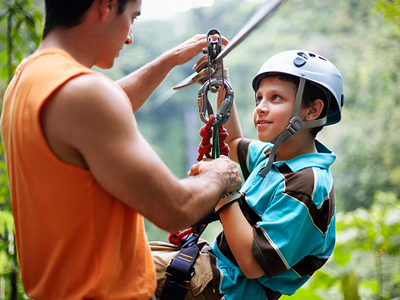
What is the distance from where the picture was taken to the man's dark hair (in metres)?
1.12

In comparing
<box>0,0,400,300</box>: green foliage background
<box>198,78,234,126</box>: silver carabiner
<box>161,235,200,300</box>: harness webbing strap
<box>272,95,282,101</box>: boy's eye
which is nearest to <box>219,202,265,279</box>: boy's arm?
<box>161,235,200,300</box>: harness webbing strap

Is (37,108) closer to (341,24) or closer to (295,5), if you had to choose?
(341,24)

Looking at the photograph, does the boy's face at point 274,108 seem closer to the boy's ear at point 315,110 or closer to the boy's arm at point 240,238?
the boy's ear at point 315,110

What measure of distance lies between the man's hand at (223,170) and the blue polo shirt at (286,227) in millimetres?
176

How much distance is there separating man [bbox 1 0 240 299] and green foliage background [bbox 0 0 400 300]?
0.52 m

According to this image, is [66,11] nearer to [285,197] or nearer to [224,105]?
[224,105]

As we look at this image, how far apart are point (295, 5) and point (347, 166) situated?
6.20 meters

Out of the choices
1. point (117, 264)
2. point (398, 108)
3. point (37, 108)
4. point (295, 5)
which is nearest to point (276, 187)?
point (117, 264)

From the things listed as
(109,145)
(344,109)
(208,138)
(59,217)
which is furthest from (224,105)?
(344,109)

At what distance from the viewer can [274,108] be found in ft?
5.07

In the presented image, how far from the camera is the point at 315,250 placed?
1.44 meters

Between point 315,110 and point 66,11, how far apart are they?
3.20 ft

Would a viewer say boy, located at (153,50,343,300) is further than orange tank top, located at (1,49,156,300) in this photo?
Yes

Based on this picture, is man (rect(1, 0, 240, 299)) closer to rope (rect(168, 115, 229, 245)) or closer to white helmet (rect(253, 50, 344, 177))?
rope (rect(168, 115, 229, 245))
